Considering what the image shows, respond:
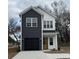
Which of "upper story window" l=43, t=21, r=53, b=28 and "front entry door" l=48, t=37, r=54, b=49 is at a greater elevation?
"upper story window" l=43, t=21, r=53, b=28

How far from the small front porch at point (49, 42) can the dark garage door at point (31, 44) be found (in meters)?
0.12

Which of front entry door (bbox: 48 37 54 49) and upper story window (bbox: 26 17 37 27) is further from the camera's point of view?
upper story window (bbox: 26 17 37 27)

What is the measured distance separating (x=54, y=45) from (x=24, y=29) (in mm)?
579

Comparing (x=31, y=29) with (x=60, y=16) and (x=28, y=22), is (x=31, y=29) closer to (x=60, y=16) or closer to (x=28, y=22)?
(x=28, y=22)

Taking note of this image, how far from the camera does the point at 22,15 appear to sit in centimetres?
254

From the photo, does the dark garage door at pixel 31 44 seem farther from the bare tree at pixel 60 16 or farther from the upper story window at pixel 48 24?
the bare tree at pixel 60 16

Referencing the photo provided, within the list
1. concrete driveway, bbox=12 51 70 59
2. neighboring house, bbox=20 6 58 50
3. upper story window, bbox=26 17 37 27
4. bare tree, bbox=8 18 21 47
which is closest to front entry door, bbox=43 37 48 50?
neighboring house, bbox=20 6 58 50

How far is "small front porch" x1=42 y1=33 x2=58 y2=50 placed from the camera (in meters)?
2.50

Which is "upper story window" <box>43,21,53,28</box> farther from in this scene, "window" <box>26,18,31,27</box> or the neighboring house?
"window" <box>26,18,31,27</box>

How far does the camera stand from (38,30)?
2615mm

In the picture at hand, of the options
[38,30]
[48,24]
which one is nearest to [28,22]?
[38,30]

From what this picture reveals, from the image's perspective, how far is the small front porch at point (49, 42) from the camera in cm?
250
